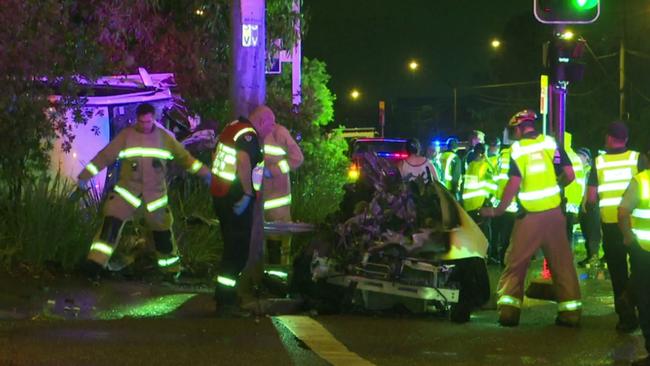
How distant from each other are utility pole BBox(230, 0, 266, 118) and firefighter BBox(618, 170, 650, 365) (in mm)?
3558

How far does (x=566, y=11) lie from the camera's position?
9602mm

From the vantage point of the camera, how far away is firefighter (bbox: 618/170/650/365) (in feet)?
21.2

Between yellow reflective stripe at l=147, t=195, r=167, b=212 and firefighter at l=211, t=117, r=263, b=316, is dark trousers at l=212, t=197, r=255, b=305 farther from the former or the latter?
yellow reflective stripe at l=147, t=195, r=167, b=212

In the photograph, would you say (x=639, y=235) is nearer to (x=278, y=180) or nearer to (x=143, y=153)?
(x=278, y=180)

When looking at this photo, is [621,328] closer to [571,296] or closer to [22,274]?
[571,296]

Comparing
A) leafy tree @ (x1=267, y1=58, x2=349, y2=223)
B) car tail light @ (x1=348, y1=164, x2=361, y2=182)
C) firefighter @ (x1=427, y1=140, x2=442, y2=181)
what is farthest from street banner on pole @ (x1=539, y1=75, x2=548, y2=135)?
firefighter @ (x1=427, y1=140, x2=442, y2=181)

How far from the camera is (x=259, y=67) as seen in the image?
861 cm

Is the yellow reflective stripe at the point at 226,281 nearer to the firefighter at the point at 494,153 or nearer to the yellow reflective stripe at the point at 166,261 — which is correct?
the yellow reflective stripe at the point at 166,261

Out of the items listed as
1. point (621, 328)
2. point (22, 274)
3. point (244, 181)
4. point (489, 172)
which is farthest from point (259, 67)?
point (489, 172)

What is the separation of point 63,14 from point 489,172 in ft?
21.4

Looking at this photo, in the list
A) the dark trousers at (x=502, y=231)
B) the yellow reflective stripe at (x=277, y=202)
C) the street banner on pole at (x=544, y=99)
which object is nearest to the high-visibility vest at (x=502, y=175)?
the dark trousers at (x=502, y=231)

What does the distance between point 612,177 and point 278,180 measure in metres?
3.47

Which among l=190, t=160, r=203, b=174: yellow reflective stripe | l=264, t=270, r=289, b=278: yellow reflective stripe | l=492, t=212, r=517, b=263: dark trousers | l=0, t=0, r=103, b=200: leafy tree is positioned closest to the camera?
l=190, t=160, r=203, b=174: yellow reflective stripe

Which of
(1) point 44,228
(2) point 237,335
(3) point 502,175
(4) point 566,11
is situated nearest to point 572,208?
(3) point 502,175
